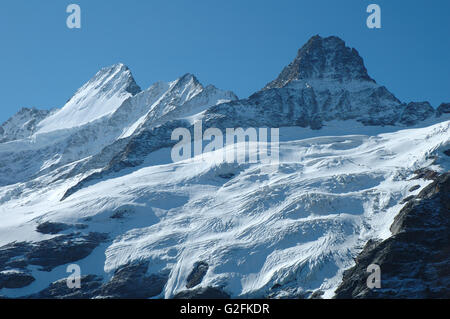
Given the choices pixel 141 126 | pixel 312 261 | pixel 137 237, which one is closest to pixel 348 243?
pixel 312 261

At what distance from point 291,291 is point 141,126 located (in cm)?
11299

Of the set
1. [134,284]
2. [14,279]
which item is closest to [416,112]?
[134,284]

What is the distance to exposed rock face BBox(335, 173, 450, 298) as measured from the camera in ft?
266

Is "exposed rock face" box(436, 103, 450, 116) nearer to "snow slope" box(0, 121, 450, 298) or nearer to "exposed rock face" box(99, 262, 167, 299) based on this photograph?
"snow slope" box(0, 121, 450, 298)

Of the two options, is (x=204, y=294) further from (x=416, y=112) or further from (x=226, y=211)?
A: (x=416, y=112)

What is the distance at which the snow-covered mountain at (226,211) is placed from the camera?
308 ft

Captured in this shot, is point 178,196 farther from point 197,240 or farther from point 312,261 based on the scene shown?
point 312,261

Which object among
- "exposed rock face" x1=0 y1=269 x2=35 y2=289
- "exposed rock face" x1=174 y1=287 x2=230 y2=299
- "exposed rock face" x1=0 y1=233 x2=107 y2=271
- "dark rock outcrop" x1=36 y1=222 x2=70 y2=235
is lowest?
"exposed rock face" x1=174 y1=287 x2=230 y2=299

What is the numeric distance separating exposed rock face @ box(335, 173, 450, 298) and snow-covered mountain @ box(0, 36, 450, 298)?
3171 mm

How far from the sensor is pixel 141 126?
19450cm

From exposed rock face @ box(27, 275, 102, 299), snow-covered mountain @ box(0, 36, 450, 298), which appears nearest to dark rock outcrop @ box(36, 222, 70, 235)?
snow-covered mountain @ box(0, 36, 450, 298)

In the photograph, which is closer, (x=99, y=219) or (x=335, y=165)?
(x=99, y=219)

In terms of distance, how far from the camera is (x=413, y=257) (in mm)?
85438

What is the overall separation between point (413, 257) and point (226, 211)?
33664mm
